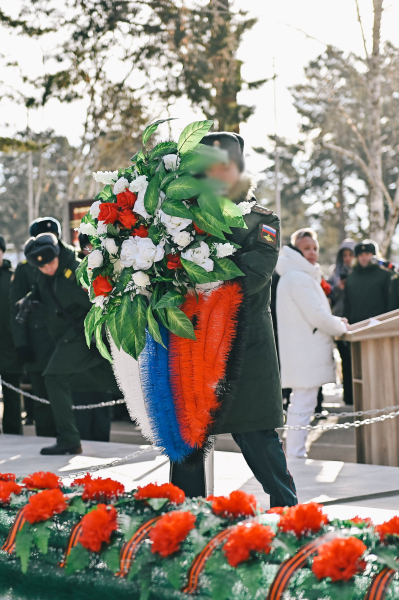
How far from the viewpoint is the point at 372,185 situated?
17.7 meters

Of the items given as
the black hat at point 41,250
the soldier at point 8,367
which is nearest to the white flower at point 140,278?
the black hat at point 41,250

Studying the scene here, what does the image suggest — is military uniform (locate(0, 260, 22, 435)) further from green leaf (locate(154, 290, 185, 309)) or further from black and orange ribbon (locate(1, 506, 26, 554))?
black and orange ribbon (locate(1, 506, 26, 554))

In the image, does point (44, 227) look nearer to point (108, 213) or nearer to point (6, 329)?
point (6, 329)

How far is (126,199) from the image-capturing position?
3506 millimetres

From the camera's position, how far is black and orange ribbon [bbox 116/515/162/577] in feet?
8.14

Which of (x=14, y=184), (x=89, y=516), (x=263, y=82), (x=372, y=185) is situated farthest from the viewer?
(x=14, y=184)

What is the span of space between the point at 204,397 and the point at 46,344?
4.49 metres

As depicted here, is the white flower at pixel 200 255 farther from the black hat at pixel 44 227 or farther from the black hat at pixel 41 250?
the black hat at pixel 44 227

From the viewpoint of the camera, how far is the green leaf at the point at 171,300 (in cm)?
336

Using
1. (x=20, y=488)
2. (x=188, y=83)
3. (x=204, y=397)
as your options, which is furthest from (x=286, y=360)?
(x=188, y=83)

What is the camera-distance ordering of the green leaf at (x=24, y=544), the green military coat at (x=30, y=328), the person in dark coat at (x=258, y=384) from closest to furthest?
the green leaf at (x=24, y=544) → the person in dark coat at (x=258, y=384) → the green military coat at (x=30, y=328)

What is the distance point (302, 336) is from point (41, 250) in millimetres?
2232

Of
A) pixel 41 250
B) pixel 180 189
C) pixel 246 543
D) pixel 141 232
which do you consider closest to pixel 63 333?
pixel 41 250

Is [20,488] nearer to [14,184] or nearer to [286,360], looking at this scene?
[286,360]
